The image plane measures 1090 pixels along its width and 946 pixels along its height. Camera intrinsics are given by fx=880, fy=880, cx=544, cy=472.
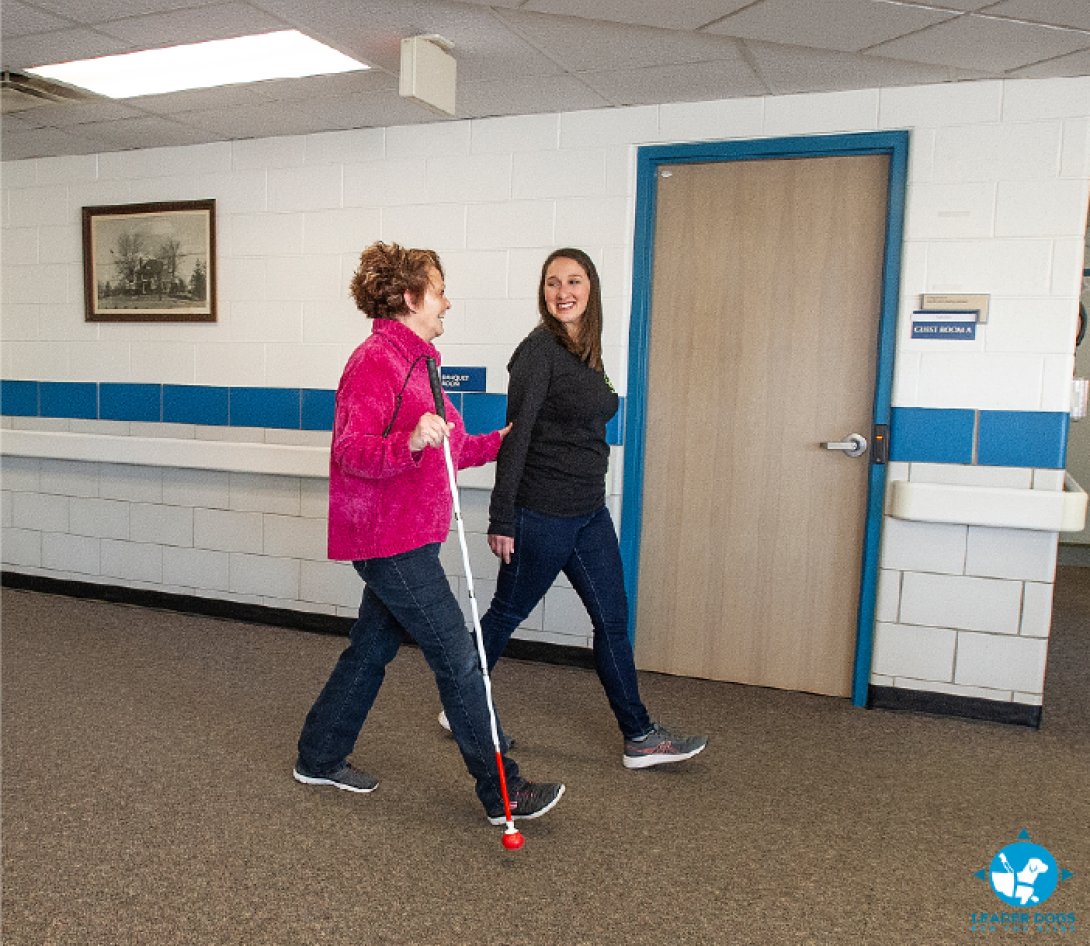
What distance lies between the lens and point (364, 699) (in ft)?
8.05

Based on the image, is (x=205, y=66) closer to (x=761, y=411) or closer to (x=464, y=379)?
(x=464, y=379)

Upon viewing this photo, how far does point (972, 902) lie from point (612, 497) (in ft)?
6.46

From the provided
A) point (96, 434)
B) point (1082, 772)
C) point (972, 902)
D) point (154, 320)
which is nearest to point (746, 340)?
point (1082, 772)

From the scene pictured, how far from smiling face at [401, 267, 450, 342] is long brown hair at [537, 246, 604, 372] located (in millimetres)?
418

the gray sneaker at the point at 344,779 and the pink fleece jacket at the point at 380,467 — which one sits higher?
the pink fleece jacket at the point at 380,467

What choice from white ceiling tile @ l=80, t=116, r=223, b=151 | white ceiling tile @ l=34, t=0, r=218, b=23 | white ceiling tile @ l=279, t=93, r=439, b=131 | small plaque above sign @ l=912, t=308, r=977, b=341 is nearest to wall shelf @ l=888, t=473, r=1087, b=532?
small plaque above sign @ l=912, t=308, r=977, b=341

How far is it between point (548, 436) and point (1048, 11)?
1778 mm

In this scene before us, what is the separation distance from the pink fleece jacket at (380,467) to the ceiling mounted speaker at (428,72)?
1020 mm

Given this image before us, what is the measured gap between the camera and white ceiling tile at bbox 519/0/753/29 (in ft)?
8.02

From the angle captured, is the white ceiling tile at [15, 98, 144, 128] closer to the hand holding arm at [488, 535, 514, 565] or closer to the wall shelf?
the hand holding arm at [488, 535, 514, 565]

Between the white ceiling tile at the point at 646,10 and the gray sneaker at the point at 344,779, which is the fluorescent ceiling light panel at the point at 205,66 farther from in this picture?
the gray sneaker at the point at 344,779

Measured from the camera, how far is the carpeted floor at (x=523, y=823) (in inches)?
77.0

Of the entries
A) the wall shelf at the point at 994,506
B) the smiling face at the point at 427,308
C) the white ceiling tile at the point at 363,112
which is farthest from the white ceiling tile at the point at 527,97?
the wall shelf at the point at 994,506

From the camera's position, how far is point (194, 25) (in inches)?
114
